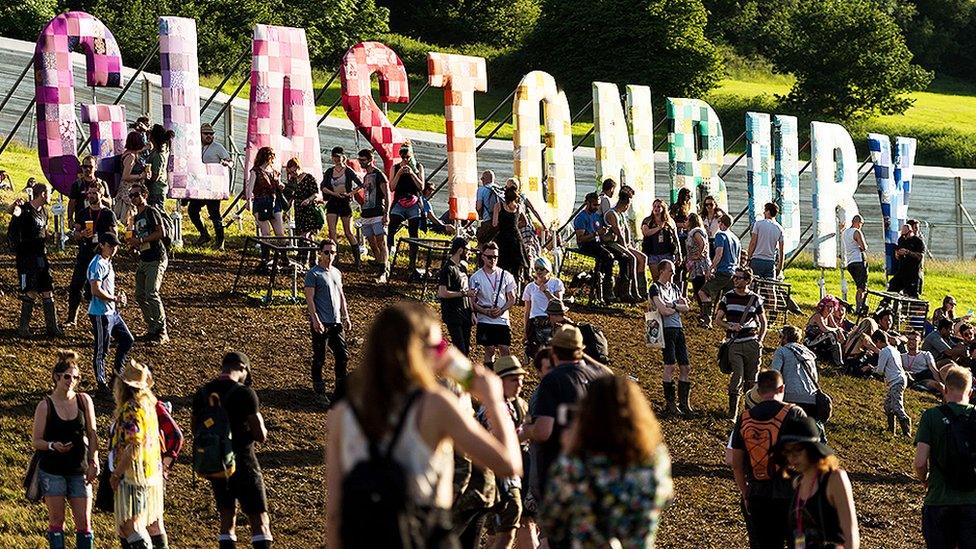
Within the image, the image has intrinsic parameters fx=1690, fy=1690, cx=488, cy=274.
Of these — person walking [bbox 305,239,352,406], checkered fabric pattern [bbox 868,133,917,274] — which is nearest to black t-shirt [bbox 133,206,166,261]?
person walking [bbox 305,239,352,406]

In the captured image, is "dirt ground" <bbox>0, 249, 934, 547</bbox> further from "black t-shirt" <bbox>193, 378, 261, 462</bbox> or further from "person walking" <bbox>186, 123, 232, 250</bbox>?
"black t-shirt" <bbox>193, 378, 261, 462</bbox>

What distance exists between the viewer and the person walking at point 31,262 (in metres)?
17.7

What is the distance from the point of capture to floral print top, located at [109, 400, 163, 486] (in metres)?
11.5

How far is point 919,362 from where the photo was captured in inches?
878

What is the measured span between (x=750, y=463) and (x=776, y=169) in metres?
17.4

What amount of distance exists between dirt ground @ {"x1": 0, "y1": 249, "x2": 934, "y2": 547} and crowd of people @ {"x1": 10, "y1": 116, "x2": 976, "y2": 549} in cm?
47

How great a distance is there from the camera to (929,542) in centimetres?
1100

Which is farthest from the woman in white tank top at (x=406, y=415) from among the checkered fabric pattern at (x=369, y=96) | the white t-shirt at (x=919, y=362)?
the checkered fabric pattern at (x=369, y=96)

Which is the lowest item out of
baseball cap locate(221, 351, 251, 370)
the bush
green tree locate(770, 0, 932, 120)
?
baseball cap locate(221, 351, 251, 370)

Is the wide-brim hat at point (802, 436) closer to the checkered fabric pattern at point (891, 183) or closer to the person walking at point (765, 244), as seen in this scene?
the person walking at point (765, 244)

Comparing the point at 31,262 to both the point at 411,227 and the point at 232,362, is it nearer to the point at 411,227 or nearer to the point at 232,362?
the point at 411,227

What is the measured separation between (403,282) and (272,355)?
401 cm

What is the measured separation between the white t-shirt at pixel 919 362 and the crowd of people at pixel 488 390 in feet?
0.09

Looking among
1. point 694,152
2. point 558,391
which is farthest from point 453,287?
point 694,152
